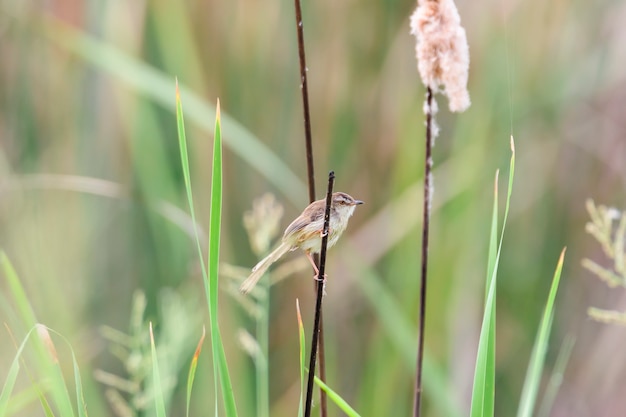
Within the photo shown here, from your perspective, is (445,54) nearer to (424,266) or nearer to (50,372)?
(424,266)

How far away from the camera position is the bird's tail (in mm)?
993

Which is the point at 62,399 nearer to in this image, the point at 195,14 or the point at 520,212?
the point at 195,14

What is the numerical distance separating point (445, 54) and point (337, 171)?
803 millimetres

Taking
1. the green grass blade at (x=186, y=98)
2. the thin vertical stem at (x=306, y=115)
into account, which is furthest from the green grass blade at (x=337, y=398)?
the green grass blade at (x=186, y=98)

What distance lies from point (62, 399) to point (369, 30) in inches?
44.9

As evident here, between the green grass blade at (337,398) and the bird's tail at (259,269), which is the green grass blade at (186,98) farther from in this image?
the green grass blade at (337,398)

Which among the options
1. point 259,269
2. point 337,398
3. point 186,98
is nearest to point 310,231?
point 259,269

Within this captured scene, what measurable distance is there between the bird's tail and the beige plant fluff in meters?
0.29

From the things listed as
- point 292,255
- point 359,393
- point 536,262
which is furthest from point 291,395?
point 536,262

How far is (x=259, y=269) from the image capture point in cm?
105


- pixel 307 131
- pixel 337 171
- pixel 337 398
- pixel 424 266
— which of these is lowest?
pixel 337 398

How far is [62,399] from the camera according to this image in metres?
0.84

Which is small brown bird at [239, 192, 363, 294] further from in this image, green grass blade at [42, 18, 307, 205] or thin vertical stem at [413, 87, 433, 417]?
green grass blade at [42, 18, 307, 205]

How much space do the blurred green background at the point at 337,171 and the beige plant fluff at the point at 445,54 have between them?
610 millimetres
